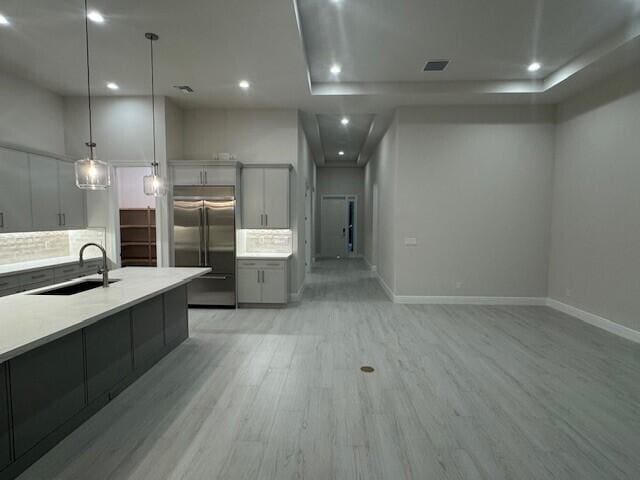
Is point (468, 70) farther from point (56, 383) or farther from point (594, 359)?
point (56, 383)

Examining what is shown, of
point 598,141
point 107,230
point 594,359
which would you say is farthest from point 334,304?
point 598,141

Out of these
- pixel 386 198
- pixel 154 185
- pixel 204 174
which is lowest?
pixel 154 185

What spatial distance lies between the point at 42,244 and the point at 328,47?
16.1ft

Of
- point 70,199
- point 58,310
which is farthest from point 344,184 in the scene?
point 58,310

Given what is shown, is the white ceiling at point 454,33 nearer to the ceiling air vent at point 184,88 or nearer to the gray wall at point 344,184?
the ceiling air vent at point 184,88

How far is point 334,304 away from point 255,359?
2.33 meters

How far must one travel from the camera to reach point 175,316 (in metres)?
3.65

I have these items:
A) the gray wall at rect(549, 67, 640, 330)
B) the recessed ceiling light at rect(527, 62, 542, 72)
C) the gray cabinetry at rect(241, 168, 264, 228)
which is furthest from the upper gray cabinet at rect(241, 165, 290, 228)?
the gray wall at rect(549, 67, 640, 330)

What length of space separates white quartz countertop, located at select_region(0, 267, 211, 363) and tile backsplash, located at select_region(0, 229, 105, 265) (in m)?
2.42

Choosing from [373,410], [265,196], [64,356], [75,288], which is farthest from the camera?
[265,196]

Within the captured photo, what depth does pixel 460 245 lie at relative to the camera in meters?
5.51

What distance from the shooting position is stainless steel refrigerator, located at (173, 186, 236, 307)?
506cm

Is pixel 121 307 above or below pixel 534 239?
below

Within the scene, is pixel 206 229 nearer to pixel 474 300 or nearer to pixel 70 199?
pixel 70 199
